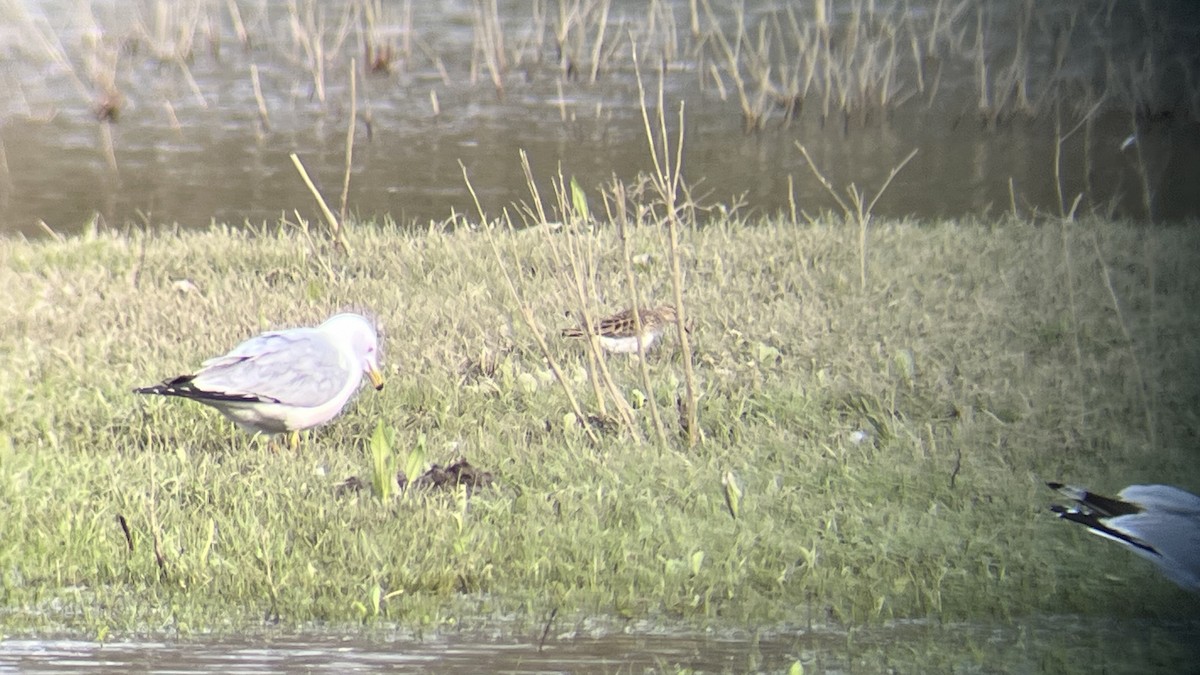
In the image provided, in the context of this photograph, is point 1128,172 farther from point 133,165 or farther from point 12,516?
point 12,516

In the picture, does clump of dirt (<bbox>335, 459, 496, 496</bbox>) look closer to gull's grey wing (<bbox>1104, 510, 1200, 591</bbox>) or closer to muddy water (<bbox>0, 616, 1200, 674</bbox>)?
muddy water (<bbox>0, 616, 1200, 674</bbox>)

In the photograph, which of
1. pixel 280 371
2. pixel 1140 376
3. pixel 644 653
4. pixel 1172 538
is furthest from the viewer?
pixel 1140 376

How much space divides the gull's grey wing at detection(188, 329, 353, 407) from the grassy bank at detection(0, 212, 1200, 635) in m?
0.22

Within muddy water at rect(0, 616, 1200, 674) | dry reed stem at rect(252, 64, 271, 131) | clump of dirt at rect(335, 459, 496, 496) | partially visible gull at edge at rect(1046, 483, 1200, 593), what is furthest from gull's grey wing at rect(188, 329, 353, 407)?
dry reed stem at rect(252, 64, 271, 131)

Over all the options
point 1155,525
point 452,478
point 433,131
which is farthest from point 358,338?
point 433,131

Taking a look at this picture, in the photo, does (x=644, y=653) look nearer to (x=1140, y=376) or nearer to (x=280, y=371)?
(x=280, y=371)

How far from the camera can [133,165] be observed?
9992 millimetres

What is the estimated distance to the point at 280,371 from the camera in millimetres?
4828

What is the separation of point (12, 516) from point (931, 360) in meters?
3.20

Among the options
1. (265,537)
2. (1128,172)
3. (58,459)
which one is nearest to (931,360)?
(265,537)

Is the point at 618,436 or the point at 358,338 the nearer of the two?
the point at 618,436

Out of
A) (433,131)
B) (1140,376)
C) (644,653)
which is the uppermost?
(644,653)

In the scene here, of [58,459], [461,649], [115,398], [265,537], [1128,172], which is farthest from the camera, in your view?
[1128,172]

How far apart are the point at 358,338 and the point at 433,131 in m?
5.60
